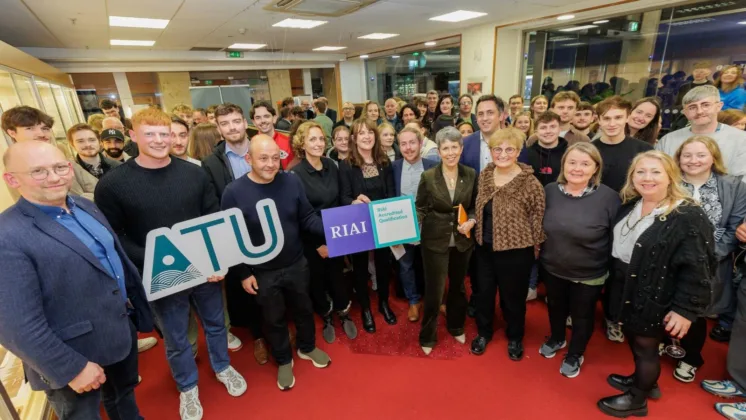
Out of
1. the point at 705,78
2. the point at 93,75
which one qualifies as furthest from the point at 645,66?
the point at 93,75

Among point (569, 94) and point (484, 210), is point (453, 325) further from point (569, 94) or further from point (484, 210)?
point (569, 94)

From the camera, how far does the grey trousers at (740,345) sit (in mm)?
2041

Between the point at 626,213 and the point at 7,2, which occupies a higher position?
the point at 7,2

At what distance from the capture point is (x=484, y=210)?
2270 millimetres

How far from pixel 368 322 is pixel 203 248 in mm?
1517

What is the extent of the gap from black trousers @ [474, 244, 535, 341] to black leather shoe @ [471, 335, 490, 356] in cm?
3

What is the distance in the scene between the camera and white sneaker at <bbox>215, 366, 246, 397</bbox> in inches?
91.7

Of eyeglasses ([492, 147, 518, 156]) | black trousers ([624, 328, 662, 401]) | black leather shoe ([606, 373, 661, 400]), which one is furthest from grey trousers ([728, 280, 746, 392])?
eyeglasses ([492, 147, 518, 156])

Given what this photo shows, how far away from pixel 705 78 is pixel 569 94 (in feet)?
8.11

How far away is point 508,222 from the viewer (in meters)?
2.17

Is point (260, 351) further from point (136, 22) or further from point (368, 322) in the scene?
point (136, 22)

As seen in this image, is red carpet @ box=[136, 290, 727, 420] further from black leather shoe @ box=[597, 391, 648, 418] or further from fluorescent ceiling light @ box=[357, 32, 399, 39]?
fluorescent ceiling light @ box=[357, 32, 399, 39]

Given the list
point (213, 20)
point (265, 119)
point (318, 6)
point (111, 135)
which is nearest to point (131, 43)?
point (213, 20)

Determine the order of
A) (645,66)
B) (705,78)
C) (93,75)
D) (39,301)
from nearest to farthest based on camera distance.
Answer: (39,301)
(705,78)
(645,66)
(93,75)
